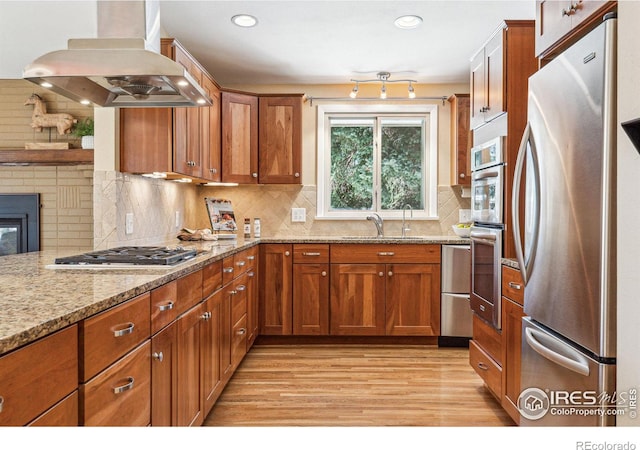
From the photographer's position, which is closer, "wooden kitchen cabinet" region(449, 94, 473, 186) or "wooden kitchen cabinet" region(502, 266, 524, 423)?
"wooden kitchen cabinet" region(502, 266, 524, 423)

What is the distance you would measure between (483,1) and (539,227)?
1790 mm

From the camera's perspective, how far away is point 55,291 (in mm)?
1292

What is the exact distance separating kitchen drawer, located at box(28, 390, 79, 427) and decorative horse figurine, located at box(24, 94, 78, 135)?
176 inches

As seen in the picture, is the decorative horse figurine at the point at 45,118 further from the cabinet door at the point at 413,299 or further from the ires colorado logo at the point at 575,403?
the ires colorado logo at the point at 575,403

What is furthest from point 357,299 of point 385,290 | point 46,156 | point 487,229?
point 46,156

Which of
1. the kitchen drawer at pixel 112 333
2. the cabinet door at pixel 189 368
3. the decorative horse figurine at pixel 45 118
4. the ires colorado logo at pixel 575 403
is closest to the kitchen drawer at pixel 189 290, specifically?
the cabinet door at pixel 189 368

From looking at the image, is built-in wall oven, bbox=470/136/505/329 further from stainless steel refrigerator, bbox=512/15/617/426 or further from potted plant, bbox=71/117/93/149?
potted plant, bbox=71/117/93/149

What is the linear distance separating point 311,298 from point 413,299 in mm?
877

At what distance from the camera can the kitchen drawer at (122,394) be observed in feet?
3.66

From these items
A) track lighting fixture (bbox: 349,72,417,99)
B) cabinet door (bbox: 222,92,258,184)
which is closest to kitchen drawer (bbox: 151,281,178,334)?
cabinet door (bbox: 222,92,258,184)

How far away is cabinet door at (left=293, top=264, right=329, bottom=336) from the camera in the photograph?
3.87 m

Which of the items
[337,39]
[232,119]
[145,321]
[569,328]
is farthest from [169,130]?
[569,328]

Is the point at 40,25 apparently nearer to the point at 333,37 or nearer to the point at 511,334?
the point at 333,37
